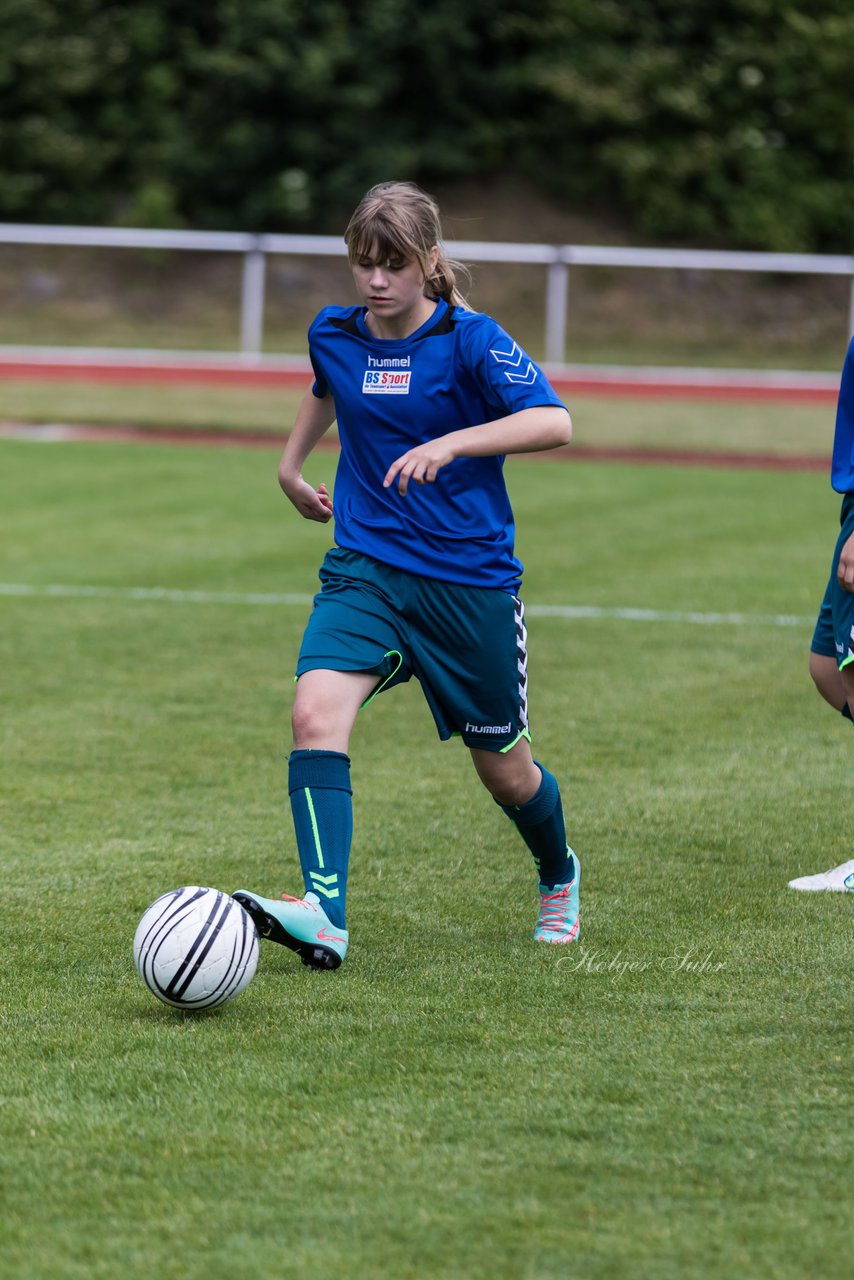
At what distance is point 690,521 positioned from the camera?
15.1 metres

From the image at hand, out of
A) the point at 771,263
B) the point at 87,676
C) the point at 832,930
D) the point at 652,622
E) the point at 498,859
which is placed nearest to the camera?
the point at 832,930

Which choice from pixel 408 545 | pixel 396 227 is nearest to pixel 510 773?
pixel 408 545

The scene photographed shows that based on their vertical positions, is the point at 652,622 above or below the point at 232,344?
above

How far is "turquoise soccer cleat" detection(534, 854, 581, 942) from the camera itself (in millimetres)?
5000

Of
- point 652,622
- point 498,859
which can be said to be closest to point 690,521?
point 652,622

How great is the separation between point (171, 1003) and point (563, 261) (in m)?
23.7

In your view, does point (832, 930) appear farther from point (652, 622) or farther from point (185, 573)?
point (185, 573)

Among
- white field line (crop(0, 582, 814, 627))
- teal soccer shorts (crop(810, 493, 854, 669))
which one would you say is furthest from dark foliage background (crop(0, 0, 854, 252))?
teal soccer shorts (crop(810, 493, 854, 669))

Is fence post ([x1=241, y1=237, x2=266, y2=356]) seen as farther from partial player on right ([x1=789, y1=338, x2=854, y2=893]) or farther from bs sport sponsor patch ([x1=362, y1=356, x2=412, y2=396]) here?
bs sport sponsor patch ([x1=362, y1=356, x2=412, y2=396])

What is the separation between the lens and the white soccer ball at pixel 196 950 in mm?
4266

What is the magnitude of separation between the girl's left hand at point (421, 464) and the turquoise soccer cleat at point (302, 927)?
1.05m

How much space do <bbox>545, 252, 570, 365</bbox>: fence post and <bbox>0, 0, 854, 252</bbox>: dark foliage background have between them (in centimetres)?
1083

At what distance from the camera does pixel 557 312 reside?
2723 cm

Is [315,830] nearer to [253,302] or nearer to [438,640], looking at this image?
Result: [438,640]
